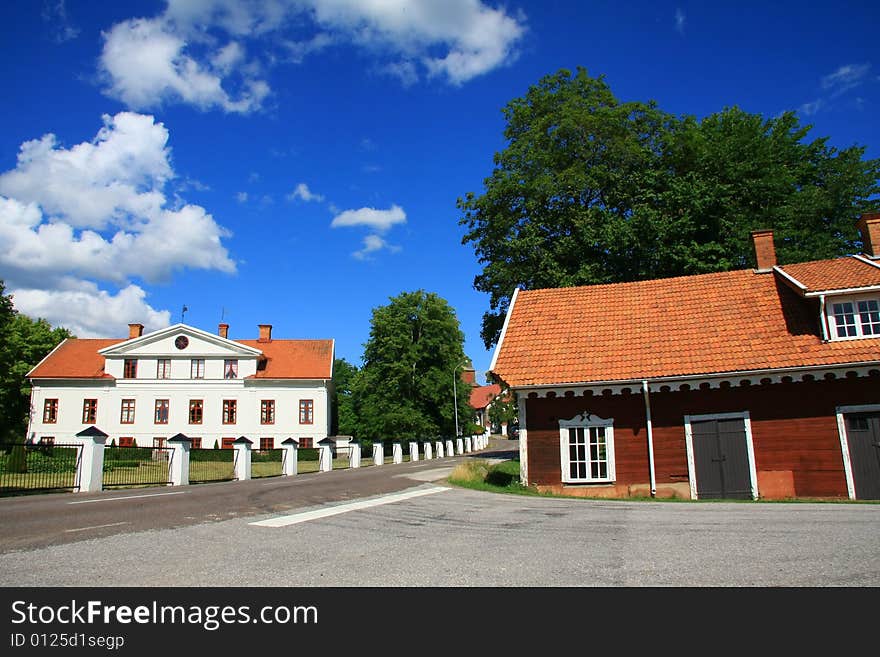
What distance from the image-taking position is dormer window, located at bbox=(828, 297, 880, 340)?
15.1 metres

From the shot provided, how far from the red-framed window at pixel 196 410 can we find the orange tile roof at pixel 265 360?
5.03m

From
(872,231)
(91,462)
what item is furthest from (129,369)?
(872,231)

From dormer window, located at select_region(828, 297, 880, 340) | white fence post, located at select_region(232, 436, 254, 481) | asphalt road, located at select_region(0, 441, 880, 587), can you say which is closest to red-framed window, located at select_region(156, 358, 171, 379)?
white fence post, located at select_region(232, 436, 254, 481)

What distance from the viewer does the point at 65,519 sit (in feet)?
34.1

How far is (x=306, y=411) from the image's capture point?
164 ft

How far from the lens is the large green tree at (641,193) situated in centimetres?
2692

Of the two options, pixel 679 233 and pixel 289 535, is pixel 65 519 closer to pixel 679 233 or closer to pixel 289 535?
pixel 289 535

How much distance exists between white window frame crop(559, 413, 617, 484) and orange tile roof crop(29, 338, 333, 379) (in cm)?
3607

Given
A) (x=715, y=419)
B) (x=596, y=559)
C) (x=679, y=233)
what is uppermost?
(x=679, y=233)

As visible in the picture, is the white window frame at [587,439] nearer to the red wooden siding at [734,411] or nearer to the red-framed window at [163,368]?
the red wooden siding at [734,411]

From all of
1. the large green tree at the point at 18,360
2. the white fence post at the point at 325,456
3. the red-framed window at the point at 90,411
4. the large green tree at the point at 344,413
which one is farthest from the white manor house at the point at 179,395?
the white fence post at the point at 325,456
